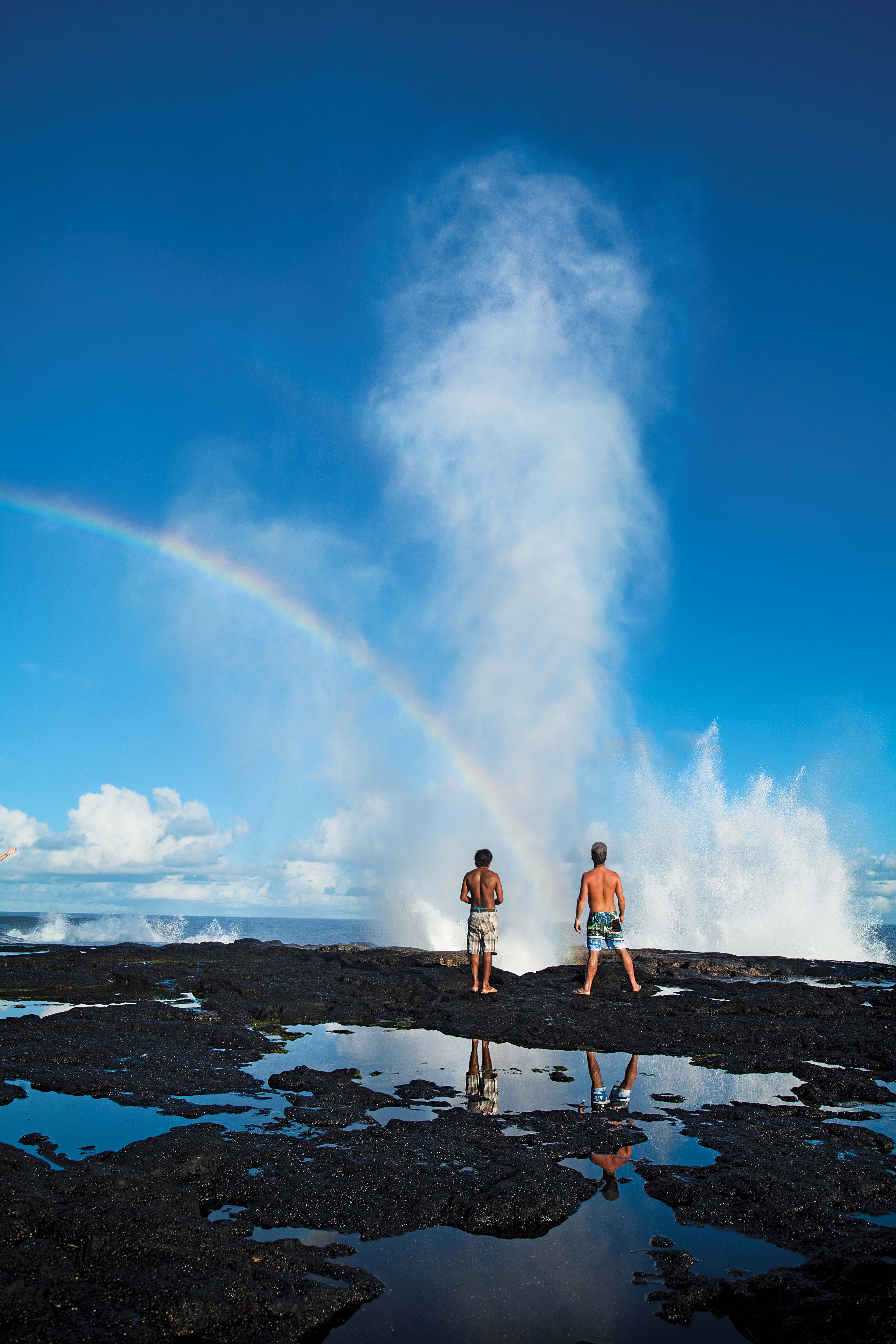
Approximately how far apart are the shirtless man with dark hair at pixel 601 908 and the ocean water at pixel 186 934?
630 inches

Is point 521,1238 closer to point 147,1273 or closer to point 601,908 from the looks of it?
point 147,1273

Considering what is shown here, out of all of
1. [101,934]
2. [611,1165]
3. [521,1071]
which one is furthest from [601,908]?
[101,934]

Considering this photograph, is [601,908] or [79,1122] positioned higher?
[601,908]

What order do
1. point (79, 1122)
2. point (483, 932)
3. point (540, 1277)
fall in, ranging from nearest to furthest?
point (540, 1277) → point (79, 1122) → point (483, 932)

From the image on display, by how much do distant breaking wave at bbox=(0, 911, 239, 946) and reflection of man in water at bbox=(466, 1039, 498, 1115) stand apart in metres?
28.8

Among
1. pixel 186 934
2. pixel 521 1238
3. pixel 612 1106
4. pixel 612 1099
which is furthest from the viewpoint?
pixel 186 934

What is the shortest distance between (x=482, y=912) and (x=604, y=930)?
2128mm

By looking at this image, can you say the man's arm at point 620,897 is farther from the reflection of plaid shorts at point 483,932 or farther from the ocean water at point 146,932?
the ocean water at point 146,932

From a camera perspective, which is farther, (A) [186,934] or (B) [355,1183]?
(A) [186,934]

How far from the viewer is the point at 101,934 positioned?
180ft

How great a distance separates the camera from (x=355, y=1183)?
4516 millimetres

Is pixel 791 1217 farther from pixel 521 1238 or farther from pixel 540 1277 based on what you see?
pixel 540 1277

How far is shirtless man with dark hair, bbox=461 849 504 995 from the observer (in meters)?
13.5

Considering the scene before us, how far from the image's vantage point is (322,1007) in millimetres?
12266
